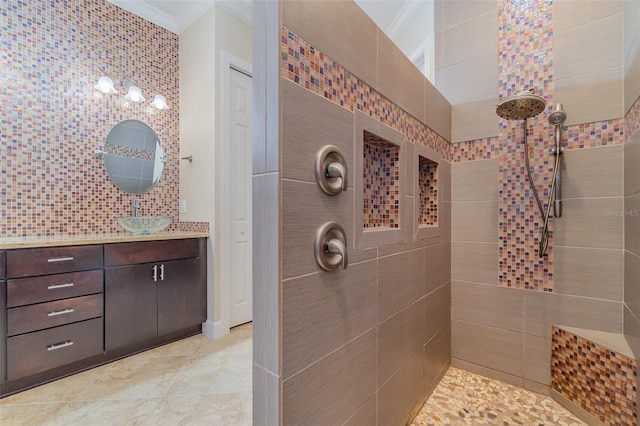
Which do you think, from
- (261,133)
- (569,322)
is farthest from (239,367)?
(569,322)

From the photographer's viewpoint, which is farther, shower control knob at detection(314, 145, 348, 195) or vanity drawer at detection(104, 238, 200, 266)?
vanity drawer at detection(104, 238, 200, 266)

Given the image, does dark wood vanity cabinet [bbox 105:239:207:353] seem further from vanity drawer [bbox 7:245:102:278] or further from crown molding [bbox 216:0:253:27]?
crown molding [bbox 216:0:253:27]

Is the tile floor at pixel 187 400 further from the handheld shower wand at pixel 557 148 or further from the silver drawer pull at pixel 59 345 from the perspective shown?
the handheld shower wand at pixel 557 148

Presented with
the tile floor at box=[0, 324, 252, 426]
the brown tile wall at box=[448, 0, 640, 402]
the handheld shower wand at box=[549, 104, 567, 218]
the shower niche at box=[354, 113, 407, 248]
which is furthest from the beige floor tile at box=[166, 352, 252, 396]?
the handheld shower wand at box=[549, 104, 567, 218]

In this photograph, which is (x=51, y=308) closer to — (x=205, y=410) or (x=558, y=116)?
(x=205, y=410)

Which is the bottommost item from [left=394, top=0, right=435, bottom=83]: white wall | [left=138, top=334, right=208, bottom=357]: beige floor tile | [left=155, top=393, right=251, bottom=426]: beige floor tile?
[left=138, top=334, right=208, bottom=357]: beige floor tile

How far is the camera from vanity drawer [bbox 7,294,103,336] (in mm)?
1625

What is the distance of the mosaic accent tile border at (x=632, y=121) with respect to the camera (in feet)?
4.08

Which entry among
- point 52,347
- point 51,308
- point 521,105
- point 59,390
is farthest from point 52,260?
point 521,105

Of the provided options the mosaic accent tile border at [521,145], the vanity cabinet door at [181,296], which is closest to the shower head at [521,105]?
the mosaic accent tile border at [521,145]

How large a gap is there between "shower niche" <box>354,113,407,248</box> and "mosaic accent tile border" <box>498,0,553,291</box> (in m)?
0.86

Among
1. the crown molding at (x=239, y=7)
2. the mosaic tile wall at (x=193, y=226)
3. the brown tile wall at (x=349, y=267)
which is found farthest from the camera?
the mosaic tile wall at (x=193, y=226)

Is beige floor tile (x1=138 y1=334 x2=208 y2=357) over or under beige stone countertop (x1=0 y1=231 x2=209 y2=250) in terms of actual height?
under

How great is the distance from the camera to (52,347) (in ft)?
5.72
